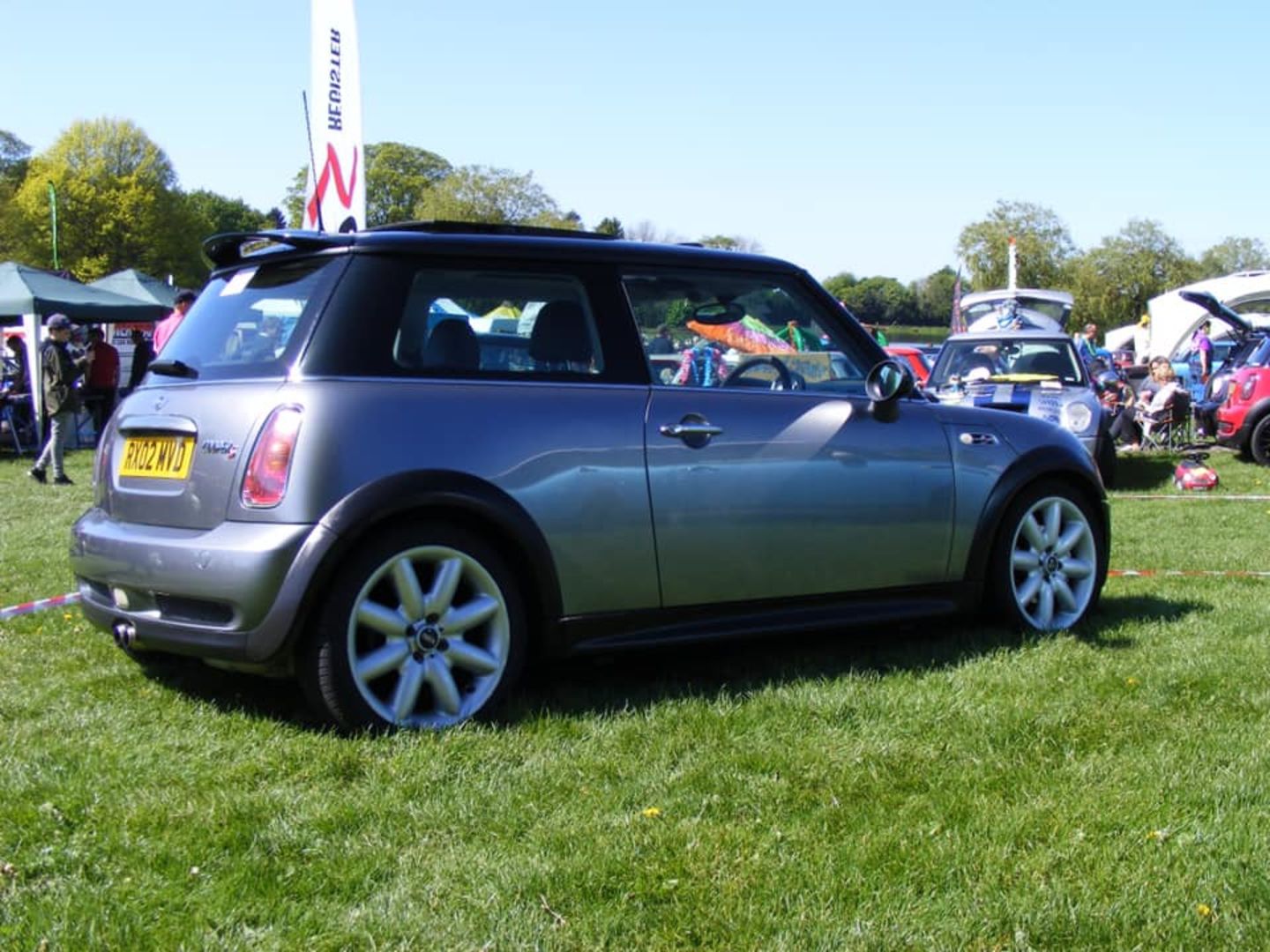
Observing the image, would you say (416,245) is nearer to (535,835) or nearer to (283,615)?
(283,615)

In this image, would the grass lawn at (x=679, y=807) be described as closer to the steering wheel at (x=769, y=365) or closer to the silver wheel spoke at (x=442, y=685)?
the silver wheel spoke at (x=442, y=685)

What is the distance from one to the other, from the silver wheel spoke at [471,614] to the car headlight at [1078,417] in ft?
29.2

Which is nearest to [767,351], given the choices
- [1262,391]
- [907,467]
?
[907,467]

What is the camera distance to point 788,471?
4887 millimetres

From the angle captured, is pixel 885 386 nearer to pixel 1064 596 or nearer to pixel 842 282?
pixel 1064 596

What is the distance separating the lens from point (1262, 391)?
14688mm

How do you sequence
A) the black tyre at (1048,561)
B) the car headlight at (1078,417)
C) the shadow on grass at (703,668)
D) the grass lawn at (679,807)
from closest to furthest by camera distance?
the grass lawn at (679,807), the shadow on grass at (703,668), the black tyre at (1048,561), the car headlight at (1078,417)

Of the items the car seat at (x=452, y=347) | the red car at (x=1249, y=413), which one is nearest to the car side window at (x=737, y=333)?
the car seat at (x=452, y=347)

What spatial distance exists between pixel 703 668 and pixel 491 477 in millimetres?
1366

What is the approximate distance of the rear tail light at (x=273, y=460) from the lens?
13.2 ft

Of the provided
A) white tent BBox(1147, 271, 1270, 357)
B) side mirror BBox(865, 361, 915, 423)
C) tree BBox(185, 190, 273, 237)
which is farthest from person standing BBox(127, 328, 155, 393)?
tree BBox(185, 190, 273, 237)

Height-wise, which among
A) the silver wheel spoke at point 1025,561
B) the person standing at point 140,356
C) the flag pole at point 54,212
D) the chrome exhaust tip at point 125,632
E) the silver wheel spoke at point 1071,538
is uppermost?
the flag pole at point 54,212

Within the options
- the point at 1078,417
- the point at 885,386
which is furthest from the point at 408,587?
the point at 1078,417

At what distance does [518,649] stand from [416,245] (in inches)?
54.2
